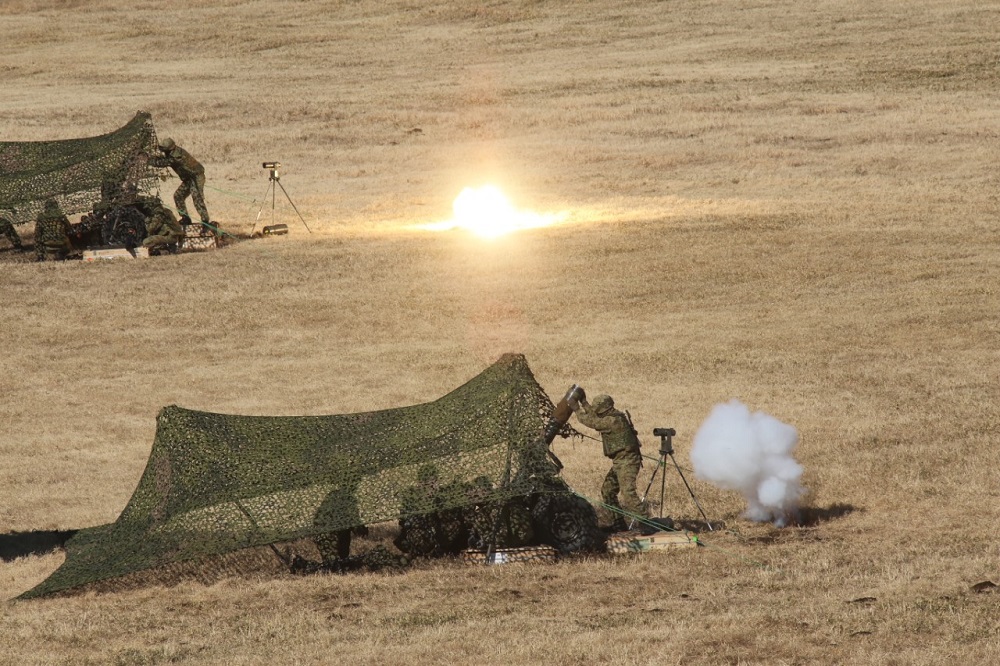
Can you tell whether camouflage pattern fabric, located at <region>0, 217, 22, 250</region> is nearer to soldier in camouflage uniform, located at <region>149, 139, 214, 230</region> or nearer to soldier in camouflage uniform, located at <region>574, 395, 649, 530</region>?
soldier in camouflage uniform, located at <region>149, 139, 214, 230</region>

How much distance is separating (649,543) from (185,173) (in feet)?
74.0

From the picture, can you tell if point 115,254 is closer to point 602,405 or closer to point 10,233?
point 10,233

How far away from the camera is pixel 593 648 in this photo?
1312 cm

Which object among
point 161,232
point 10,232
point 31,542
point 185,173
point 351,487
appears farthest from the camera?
point 10,232

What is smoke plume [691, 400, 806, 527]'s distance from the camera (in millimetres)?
18219

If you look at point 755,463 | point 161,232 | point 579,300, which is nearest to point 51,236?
point 161,232

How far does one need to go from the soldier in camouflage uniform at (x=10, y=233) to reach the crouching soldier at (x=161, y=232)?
136 inches

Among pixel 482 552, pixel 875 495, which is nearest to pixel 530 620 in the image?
pixel 482 552

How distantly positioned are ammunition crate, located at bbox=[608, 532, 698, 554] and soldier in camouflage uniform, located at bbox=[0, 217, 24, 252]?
→ 77.2ft

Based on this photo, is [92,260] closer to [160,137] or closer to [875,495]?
[160,137]

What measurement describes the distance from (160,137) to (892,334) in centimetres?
3077

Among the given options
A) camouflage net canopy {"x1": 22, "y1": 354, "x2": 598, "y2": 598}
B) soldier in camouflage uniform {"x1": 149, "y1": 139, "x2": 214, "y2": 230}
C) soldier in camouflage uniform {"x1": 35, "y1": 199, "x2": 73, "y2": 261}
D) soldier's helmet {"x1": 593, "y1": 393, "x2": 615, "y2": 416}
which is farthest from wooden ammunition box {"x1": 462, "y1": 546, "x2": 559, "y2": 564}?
soldier in camouflage uniform {"x1": 35, "y1": 199, "x2": 73, "y2": 261}

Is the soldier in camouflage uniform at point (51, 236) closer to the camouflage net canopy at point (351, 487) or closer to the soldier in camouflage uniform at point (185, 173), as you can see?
→ the soldier in camouflage uniform at point (185, 173)

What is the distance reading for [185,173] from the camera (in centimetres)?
3641
